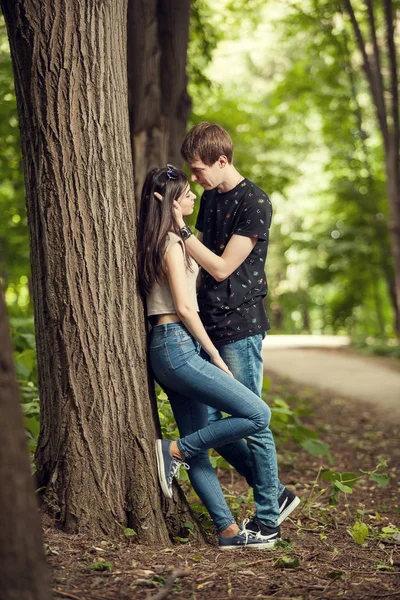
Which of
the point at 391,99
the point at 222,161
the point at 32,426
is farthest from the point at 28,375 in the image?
the point at 391,99

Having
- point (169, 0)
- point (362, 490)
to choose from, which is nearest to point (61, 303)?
point (362, 490)

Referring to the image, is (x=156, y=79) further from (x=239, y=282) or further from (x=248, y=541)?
(x=248, y=541)

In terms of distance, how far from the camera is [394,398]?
1041 centimetres

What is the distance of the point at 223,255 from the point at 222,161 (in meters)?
0.51

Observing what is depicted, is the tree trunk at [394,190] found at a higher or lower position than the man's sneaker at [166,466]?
higher

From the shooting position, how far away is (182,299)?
12.1ft

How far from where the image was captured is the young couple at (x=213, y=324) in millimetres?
3734

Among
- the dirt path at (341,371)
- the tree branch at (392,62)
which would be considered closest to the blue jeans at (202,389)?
the dirt path at (341,371)

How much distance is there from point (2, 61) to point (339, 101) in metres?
10.5

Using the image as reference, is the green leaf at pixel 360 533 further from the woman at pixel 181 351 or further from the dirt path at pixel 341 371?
the dirt path at pixel 341 371

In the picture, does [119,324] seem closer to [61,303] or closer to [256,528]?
[61,303]

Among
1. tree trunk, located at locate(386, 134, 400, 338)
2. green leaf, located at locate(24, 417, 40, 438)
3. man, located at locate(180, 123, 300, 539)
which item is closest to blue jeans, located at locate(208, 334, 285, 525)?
man, located at locate(180, 123, 300, 539)

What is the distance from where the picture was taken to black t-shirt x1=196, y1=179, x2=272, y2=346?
12.9 feet

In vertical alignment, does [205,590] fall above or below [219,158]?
below
